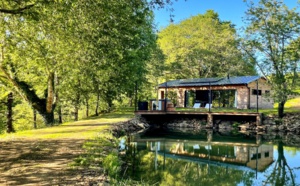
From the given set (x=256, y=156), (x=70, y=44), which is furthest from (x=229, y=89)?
(x=70, y=44)

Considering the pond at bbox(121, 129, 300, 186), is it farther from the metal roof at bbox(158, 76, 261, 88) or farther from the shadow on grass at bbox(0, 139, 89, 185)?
the metal roof at bbox(158, 76, 261, 88)

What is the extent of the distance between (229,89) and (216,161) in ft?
47.1

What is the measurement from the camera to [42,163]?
620cm

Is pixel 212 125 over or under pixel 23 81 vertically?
under

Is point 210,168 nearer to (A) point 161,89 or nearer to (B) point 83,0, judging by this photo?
(B) point 83,0

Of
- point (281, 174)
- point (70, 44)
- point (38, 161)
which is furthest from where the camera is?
point (70, 44)

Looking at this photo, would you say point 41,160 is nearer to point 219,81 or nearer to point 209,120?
point 209,120

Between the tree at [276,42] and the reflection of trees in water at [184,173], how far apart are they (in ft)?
39.4

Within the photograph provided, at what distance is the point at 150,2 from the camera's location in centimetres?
680

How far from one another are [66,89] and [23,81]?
3.96 meters

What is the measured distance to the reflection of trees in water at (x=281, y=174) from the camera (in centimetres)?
829

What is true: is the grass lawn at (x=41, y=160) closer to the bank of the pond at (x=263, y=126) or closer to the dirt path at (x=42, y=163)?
the dirt path at (x=42, y=163)

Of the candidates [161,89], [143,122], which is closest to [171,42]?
[161,89]

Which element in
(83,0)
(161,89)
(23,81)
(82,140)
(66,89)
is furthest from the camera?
(161,89)
